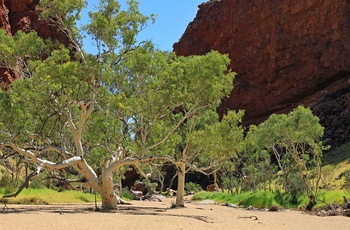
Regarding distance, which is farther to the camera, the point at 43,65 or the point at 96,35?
the point at 96,35

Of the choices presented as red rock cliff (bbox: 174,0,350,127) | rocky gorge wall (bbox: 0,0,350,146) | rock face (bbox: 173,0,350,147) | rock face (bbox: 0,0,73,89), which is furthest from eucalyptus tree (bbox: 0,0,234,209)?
red rock cliff (bbox: 174,0,350,127)

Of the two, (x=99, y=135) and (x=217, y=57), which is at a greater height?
(x=217, y=57)

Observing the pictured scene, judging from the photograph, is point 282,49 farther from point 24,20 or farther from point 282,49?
point 24,20

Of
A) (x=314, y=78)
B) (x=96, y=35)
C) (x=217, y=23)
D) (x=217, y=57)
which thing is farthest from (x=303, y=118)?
(x=217, y=23)

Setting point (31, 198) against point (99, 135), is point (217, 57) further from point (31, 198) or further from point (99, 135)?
point (31, 198)

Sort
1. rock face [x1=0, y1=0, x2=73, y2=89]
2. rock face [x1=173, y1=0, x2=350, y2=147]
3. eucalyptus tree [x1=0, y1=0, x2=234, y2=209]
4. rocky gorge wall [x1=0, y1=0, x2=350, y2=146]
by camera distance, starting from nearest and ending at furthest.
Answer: eucalyptus tree [x1=0, y1=0, x2=234, y2=209]
rocky gorge wall [x1=0, y1=0, x2=350, y2=146]
rock face [x1=173, y1=0, x2=350, y2=147]
rock face [x1=0, y1=0, x2=73, y2=89]

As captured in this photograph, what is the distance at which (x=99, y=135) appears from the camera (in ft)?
71.9

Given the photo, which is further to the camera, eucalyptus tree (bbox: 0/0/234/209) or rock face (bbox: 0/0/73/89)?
rock face (bbox: 0/0/73/89)

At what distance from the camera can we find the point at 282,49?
84.3 meters

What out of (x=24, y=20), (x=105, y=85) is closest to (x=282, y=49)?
(x=24, y=20)

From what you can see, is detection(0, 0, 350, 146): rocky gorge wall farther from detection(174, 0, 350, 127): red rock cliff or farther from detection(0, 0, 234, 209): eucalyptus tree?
detection(0, 0, 234, 209): eucalyptus tree

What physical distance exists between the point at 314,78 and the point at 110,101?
68850mm

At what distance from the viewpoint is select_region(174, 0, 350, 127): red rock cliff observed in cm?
7675


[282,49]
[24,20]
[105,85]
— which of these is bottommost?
[105,85]
